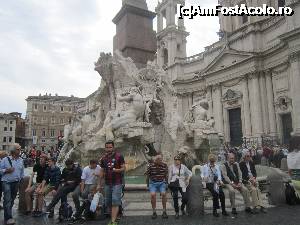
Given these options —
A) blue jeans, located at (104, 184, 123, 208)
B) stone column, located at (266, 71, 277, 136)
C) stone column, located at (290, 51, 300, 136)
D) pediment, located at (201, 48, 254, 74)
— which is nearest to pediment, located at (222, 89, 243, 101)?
pediment, located at (201, 48, 254, 74)

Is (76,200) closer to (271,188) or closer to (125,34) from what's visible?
(271,188)

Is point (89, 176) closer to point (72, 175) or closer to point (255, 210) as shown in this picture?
point (72, 175)

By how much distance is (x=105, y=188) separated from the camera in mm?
5551

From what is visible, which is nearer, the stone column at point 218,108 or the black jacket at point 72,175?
the black jacket at point 72,175

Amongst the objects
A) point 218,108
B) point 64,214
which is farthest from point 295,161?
point 218,108

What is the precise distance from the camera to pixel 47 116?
69.2m

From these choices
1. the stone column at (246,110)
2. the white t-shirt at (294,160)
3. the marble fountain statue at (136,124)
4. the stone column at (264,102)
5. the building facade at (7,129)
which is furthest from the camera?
the building facade at (7,129)

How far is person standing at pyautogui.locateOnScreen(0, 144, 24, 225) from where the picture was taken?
19.0ft

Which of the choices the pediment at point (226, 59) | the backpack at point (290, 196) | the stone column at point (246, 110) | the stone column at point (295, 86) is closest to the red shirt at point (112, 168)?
the backpack at point (290, 196)

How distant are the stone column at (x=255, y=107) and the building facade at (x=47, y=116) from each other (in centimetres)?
4562

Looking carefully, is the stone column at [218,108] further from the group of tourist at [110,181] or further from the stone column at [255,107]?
the group of tourist at [110,181]

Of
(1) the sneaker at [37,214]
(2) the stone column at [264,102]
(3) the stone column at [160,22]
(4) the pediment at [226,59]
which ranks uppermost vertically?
(3) the stone column at [160,22]

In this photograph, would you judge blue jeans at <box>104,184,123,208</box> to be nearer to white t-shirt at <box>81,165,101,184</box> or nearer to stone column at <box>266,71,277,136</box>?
white t-shirt at <box>81,165,101,184</box>

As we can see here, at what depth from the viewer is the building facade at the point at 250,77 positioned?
26.5m
